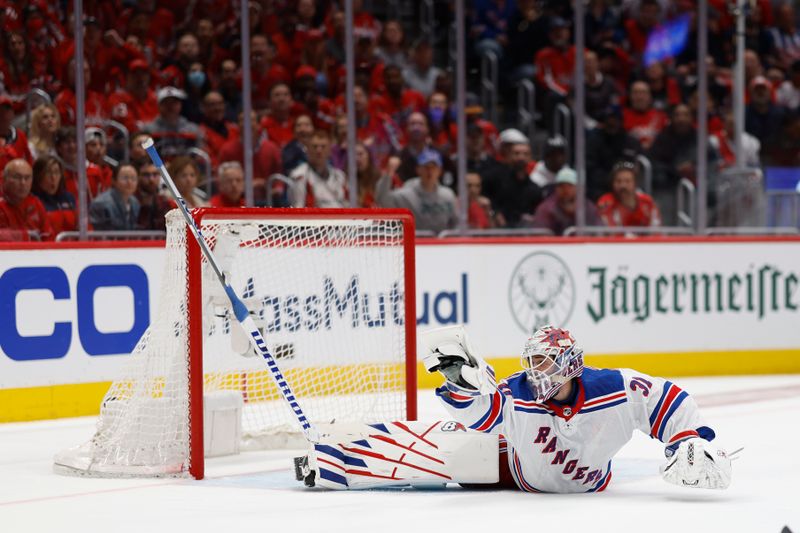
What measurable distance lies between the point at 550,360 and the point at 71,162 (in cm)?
405

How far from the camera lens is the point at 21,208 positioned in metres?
7.79

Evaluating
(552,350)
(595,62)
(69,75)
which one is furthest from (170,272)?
(595,62)

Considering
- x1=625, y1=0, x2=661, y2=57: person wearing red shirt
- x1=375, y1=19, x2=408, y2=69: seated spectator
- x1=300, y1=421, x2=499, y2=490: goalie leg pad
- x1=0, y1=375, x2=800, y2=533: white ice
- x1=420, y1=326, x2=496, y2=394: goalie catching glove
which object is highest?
x1=625, y1=0, x2=661, y2=57: person wearing red shirt

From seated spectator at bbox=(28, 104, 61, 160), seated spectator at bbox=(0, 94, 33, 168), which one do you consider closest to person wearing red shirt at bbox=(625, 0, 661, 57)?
seated spectator at bbox=(28, 104, 61, 160)

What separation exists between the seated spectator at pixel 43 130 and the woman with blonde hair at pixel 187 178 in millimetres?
733

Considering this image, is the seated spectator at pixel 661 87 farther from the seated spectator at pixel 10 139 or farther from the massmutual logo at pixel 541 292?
the seated spectator at pixel 10 139

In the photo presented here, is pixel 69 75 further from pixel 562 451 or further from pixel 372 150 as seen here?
pixel 562 451

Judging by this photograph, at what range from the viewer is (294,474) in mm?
5719

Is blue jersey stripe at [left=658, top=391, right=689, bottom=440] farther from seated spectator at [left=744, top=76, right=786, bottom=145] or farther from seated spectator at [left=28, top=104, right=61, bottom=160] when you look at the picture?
seated spectator at [left=744, top=76, right=786, bottom=145]

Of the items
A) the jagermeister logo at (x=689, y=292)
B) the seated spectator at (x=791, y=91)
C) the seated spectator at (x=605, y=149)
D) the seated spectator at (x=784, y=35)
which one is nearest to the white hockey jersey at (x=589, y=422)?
the jagermeister logo at (x=689, y=292)

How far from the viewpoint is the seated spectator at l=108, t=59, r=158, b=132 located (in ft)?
27.7

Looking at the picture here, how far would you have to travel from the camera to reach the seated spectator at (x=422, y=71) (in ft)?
32.8

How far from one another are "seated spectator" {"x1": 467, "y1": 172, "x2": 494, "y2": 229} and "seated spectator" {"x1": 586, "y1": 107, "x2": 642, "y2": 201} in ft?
2.74

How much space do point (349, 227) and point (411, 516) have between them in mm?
2745
